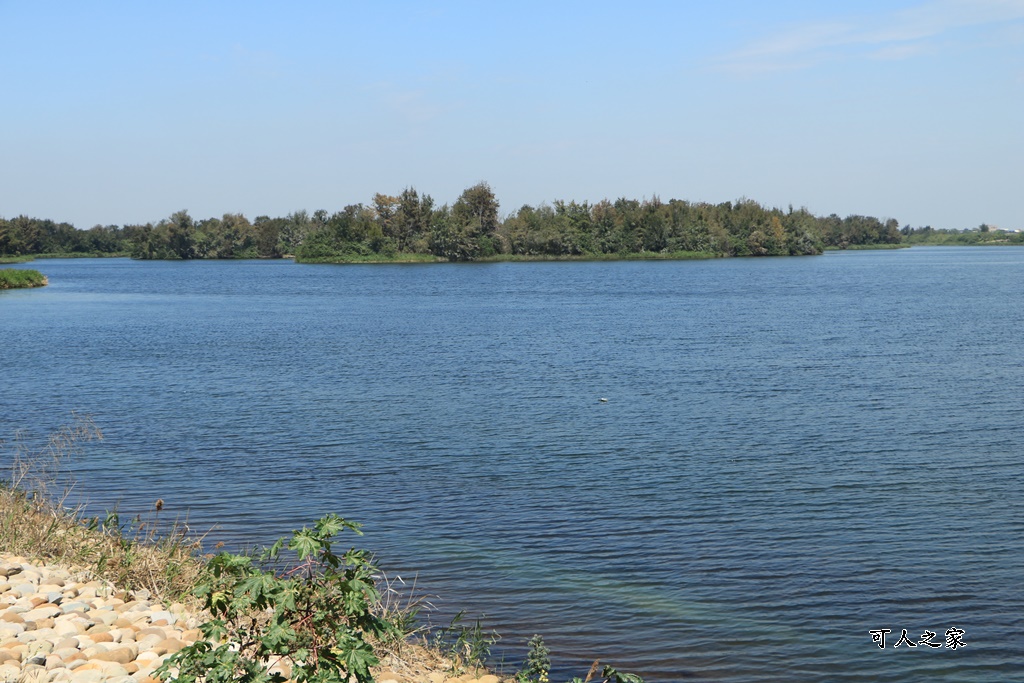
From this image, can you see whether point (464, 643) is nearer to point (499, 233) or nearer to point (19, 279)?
point (19, 279)

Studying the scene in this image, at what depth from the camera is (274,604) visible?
6.11 metres

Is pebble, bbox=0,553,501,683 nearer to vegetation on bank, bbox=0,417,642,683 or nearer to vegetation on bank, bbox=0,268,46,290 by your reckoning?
vegetation on bank, bbox=0,417,642,683

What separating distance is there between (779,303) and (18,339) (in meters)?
50.5

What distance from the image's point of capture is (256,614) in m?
9.12

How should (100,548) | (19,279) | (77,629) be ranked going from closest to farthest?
(77,629), (100,548), (19,279)

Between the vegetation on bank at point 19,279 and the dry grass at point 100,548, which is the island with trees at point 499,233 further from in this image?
the dry grass at point 100,548

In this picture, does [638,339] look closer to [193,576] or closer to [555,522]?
[555,522]

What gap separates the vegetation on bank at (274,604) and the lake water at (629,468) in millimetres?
1253

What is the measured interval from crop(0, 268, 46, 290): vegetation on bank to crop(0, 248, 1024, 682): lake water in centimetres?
4776

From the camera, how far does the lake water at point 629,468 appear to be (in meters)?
12.2

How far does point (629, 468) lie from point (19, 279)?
9051 cm

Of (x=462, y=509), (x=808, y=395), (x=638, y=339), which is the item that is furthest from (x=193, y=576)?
(x=638, y=339)

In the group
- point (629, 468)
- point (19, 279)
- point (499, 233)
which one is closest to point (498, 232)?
point (499, 233)

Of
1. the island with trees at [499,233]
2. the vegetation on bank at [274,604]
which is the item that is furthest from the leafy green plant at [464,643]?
the island with trees at [499,233]
